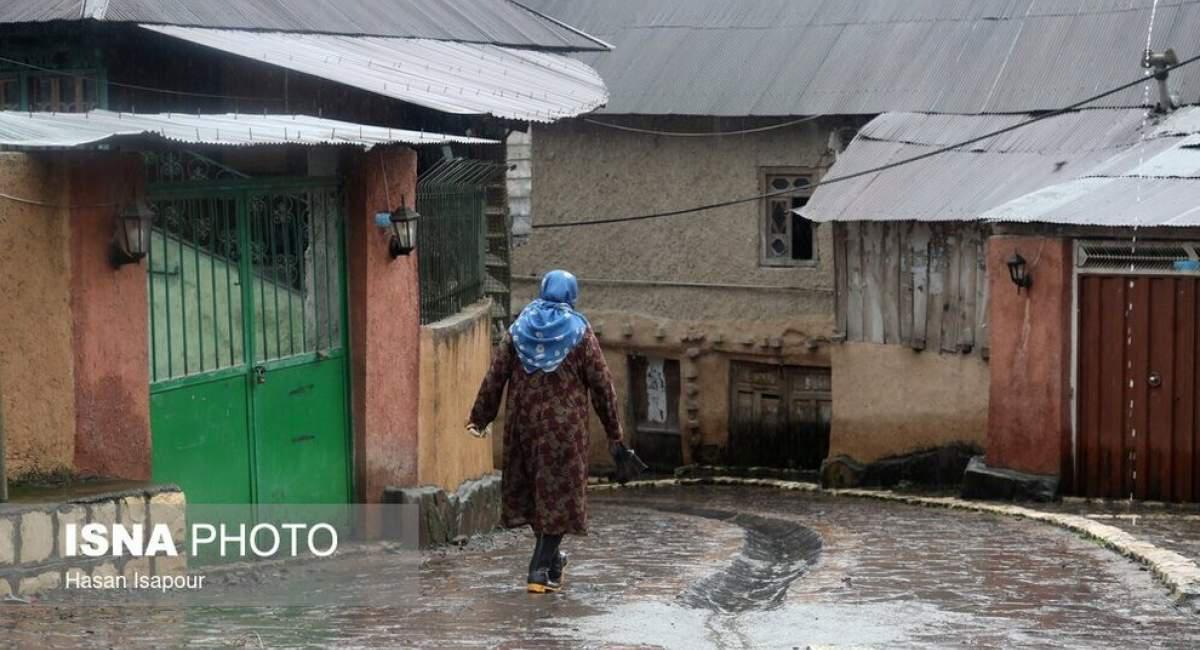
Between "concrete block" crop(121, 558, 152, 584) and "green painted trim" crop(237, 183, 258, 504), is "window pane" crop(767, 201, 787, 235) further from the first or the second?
"concrete block" crop(121, 558, 152, 584)

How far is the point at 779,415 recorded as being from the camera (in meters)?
24.8

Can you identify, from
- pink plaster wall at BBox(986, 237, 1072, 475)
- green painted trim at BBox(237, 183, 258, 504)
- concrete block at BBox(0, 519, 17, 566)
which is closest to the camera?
concrete block at BBox(0, 519, 17, 566)

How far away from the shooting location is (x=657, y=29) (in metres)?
25.6

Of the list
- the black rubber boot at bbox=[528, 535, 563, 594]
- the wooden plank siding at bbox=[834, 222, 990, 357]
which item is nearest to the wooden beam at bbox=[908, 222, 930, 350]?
the wooden plank siding at bbox=[834, 222, 990, 357]

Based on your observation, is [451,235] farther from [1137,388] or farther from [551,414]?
[1137,388]

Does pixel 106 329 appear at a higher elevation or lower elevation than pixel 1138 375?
Result: higher

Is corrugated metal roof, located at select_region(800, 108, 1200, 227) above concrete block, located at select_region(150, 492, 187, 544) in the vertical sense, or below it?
above

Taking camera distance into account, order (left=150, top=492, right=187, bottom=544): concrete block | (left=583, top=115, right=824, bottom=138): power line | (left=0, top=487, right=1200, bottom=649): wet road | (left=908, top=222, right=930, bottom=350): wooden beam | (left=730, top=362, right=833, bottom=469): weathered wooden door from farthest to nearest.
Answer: (left=730, top=362, right=833, bottom=469): weathered wooden door < (left=583, top=115, right=824, bottom=138): power line < (left=908, top=222, right=930, bottom=350): wooden beam < (left=150, top=492, right=187, bottom=544): concrete block < (left=0, top=487, right=1200, bottom=649): wet road

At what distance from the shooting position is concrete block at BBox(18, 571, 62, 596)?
27.5 ft

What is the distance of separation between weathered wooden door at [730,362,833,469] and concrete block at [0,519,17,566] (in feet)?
54.8

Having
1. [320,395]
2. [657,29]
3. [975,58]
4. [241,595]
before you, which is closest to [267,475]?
[320,395]

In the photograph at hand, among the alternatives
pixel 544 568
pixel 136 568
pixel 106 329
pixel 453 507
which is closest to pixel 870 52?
pixel 453 507

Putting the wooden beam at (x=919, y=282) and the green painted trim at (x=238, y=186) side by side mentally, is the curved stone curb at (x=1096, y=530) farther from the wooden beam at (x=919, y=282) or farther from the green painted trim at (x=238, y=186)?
the green painted trim at (x=238, y=186)

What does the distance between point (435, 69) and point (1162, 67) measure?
7.87m
